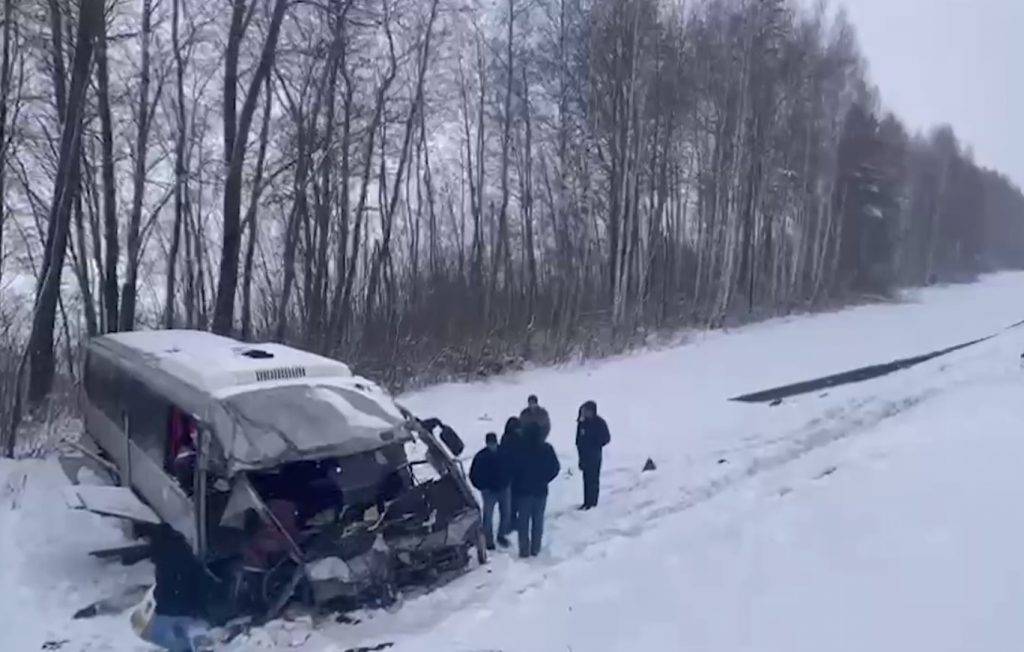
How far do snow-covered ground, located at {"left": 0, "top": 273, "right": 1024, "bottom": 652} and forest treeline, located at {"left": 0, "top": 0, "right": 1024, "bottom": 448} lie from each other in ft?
21.0

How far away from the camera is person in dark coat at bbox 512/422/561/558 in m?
10.5

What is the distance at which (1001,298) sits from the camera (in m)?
64.4

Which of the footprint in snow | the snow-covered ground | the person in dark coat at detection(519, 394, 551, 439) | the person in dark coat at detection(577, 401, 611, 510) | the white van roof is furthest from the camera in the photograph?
the person in dark coat at detection(577, 401, 611, 510)

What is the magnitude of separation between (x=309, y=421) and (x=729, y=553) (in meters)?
4.11

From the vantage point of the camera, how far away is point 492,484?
10922 millimetres

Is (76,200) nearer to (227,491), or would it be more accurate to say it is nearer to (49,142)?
(49,142)

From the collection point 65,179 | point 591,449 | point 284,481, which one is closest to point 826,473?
point 591,449

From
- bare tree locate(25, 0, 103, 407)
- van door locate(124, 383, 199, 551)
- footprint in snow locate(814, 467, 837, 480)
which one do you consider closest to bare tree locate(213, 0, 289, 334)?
bare tree locate(25, 0, 103, 407)

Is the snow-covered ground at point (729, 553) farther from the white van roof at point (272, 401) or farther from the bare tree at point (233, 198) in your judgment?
the bare tree at point (233, 198)

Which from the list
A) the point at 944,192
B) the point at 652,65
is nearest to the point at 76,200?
the point at 652,65

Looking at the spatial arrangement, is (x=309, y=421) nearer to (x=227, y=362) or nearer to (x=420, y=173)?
(x=227, y=362)

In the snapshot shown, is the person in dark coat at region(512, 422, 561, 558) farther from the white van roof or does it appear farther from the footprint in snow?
the footprint in snow

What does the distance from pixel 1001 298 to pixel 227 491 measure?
65661mm

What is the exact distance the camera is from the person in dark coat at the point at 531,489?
1051 cm
